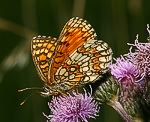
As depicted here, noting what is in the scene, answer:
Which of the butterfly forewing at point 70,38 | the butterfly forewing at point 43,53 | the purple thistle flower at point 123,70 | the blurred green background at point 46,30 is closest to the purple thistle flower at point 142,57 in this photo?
the purple thistle flower at point 123,70

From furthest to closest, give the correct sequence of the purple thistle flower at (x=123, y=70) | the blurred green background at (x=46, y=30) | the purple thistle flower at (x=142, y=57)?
the blurred green background at (x=46, y=30)
the purple thistle flower at (x=123, y=70)
the purple thistle flower at (x=142, y=57)

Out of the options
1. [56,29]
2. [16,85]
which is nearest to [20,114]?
[16,85]

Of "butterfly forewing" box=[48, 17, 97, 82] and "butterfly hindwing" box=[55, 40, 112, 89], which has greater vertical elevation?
"butterfly forewing" box=[48, 17, 97, 82]

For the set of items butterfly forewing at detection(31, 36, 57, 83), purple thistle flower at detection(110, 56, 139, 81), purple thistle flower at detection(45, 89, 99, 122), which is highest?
butterfly forewing at detection(31, 36, 57, 83)

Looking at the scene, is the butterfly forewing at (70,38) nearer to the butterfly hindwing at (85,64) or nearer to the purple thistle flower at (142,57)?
the butterfly hindwing at (85,64)

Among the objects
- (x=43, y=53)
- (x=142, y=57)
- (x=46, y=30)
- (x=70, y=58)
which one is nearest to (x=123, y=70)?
(x=142, y=57)

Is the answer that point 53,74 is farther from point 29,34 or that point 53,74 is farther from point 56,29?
point 56,29

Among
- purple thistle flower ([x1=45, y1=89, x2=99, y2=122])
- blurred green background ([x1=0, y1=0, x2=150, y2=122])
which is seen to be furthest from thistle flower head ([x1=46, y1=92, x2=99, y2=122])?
blurred green background ([x1=0, y1=0, x2=150, y2=122])

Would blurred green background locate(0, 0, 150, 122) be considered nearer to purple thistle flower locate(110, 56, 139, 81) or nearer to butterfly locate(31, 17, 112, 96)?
butterfly locate(31, 17, 112, 96)
